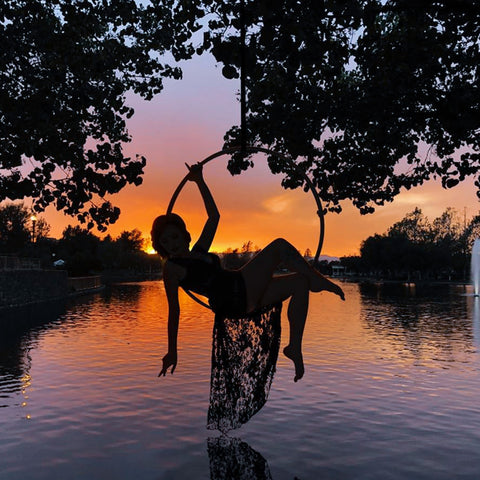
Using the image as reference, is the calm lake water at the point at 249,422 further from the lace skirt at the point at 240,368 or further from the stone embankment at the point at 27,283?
the stone embankment at the point at 27,283

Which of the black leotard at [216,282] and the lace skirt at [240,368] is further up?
the black leotard at [216,282]

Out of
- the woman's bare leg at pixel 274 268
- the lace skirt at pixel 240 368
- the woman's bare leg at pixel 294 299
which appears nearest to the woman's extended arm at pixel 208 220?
the woman's bare leg at pixel 274 268

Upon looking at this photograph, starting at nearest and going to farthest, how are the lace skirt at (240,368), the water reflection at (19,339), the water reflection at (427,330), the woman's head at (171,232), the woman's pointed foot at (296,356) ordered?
1. the woman's pointed foot at (296,356)
2. the woman's head at (171,232)
3. the lace skirt at (240,368)
4. the water reflection at (19,339)
5. the water reflection at (427,330)

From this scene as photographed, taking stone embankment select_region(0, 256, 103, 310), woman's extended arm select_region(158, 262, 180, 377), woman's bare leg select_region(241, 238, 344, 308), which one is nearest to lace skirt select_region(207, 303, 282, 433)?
woman's extended arm select_region(158, 262, 180, 377)

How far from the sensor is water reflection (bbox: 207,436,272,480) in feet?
25.5

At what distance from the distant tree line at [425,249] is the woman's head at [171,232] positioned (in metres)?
120

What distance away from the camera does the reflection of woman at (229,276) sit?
6.46m

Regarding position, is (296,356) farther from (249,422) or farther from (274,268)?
(249,422)


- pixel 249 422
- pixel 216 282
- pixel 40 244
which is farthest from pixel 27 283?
pixel 40 244

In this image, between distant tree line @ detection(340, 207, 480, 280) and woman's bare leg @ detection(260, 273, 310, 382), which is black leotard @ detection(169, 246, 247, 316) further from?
distant tree line @ detection(340, 207, 480, 280)

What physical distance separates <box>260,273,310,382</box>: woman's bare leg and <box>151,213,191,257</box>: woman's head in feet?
3.15

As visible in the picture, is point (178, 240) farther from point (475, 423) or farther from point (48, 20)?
point (48, 20)

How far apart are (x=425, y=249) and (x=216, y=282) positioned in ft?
432

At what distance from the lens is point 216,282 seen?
6801 millimetres
